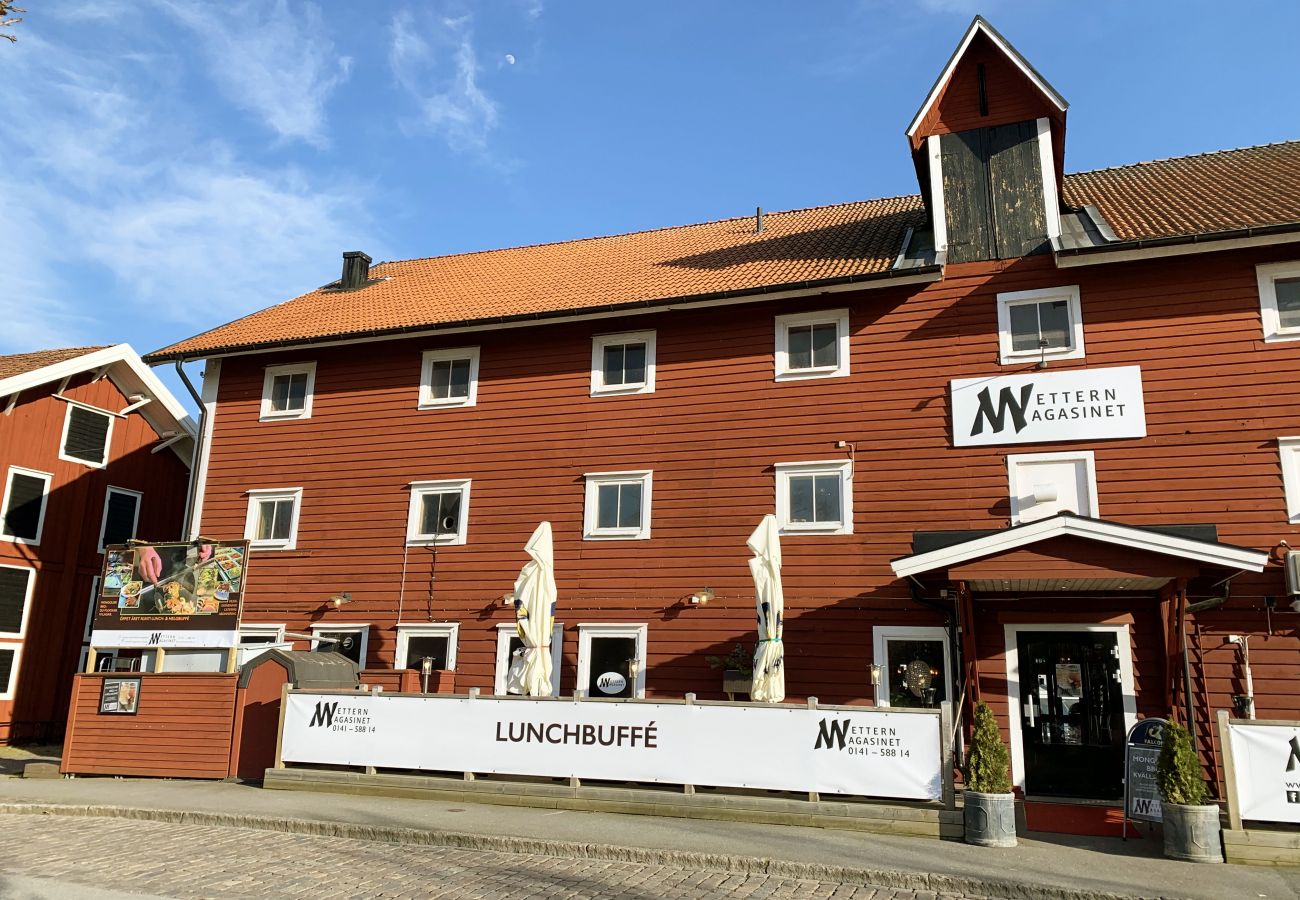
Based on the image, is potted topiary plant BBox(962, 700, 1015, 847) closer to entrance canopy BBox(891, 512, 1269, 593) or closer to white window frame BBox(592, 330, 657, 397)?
entrance canopy BBox(891, 512, 1269, 593)

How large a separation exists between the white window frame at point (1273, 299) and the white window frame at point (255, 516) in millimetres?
16803

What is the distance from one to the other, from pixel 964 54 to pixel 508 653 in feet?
42.9

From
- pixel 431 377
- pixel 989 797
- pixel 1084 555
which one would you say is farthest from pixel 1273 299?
pixel 431 377

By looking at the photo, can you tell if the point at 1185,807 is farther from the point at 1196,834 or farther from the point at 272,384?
the point at 272,384

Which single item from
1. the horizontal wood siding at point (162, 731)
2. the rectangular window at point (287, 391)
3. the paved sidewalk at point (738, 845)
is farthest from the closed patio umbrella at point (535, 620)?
the rectangular window at point (287, 391)

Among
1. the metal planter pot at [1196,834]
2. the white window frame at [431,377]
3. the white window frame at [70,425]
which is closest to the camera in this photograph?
the metal planter pot at [1196,834]

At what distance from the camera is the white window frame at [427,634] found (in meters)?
17.2

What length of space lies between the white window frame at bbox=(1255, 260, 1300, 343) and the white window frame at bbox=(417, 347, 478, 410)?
1309 cm

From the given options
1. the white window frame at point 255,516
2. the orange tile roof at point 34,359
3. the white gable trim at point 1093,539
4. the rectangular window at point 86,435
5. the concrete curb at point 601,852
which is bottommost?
the concrete curb at point 601,852

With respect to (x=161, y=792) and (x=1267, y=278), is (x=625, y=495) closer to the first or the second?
(x=161, y=792)

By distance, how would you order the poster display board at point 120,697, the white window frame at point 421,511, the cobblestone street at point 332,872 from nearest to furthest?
the cobblestone street at point 332,872 → the poster display board at point 120,697 → the white window frame at point 421,511

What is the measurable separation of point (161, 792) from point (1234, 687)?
14.7m

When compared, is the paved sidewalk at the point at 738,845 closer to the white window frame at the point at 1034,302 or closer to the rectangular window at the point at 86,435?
the white window frame at the point at 1034,302

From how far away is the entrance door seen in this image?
44.5 ft
